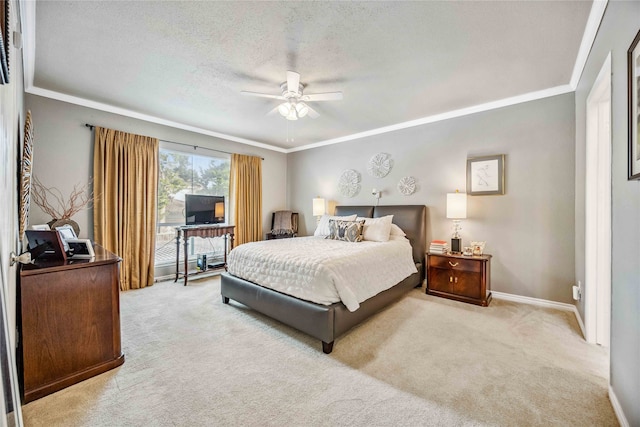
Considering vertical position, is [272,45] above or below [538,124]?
above

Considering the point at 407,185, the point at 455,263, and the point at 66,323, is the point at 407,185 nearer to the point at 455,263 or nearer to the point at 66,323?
the point at 455,263

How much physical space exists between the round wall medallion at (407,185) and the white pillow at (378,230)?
0.64m

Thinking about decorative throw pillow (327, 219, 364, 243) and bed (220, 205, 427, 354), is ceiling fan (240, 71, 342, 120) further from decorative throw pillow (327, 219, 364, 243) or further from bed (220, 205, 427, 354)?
bed (220, 205, 427, 354)

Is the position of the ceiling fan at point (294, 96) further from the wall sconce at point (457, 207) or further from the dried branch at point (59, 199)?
the dried branch at point (59, 199)

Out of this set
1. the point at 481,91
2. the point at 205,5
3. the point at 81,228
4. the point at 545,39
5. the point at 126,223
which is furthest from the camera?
the point at 126,223

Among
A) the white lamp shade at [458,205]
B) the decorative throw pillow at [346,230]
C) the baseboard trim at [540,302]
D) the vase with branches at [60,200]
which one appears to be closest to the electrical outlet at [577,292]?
the baseboard trim at [540,302]

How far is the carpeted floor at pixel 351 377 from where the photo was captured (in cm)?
156

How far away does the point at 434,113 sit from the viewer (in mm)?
3906

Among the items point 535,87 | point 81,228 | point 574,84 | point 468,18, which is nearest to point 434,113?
point 535,87

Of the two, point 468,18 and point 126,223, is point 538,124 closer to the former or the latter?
point 468,18

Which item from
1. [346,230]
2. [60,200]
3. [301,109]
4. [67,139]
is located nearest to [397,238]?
[346,230]

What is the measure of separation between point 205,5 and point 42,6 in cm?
114

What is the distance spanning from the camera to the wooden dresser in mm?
1684

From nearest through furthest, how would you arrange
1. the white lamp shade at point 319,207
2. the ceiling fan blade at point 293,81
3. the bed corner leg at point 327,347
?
the bed corner leg at point 327,347
the ceiling fan blade at point 293,81
the white lamp shade at point 319,207
